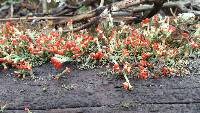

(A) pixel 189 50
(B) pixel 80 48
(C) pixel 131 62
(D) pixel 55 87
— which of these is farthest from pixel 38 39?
(A) pixel 189 50

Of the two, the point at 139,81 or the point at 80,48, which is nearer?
the point at 139,81

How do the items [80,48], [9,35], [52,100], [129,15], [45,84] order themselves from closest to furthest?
[52,100] < [45,84] < [80,48] < [9,35] < [129,15]

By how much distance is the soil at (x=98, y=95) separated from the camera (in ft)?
8.52

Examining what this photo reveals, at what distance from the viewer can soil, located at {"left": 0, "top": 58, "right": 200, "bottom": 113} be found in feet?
8.52

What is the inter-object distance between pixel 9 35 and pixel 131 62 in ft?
4.44

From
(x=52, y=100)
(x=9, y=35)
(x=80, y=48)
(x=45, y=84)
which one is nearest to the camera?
(x=52, y=100)

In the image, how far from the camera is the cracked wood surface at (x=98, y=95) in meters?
2.60

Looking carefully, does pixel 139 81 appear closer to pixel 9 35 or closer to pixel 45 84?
pixel 45 84

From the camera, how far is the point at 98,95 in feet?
8.96

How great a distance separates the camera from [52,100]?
2736 mm

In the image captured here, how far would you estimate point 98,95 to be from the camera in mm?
2730

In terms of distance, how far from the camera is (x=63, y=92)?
280 centimetres

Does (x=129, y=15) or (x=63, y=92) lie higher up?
(x=129, y=15)

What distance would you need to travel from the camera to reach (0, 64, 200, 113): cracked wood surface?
8.52ft
